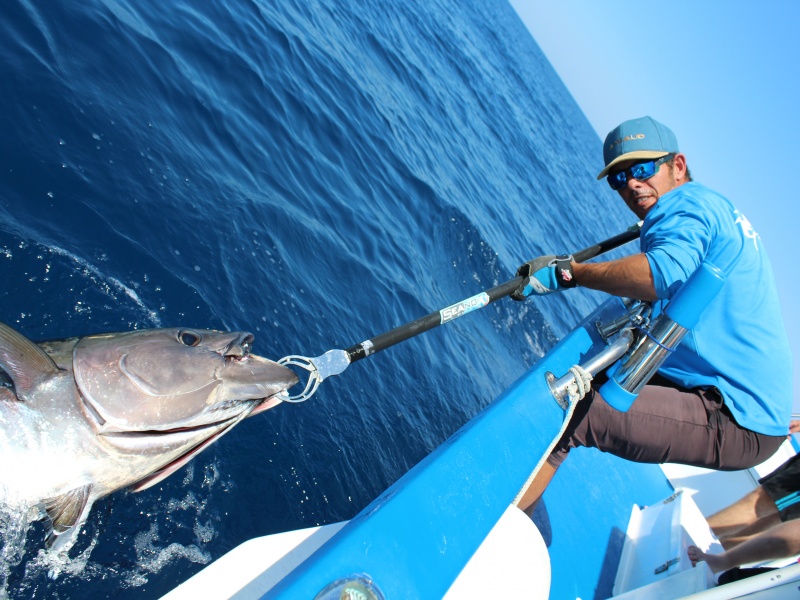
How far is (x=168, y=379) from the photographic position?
2.35m

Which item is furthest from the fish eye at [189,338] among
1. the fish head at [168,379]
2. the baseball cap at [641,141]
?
the baseball cap at [641,141]

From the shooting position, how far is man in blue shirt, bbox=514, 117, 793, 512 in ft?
10.3

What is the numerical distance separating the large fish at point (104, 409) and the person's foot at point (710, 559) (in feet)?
9.77

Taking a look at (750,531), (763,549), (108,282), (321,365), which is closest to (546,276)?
(321,365)

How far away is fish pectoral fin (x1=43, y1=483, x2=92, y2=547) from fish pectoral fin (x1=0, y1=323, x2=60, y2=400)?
391 mm

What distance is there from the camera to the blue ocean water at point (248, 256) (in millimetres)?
3451

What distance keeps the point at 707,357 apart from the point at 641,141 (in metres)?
1.39

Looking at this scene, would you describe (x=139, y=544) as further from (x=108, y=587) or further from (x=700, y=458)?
(x=700, y=458)

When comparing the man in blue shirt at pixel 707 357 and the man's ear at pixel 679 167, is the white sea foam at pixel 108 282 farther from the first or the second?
the man's ear at pixel 679 167

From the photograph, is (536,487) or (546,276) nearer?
(536,487)

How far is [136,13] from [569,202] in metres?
18.1

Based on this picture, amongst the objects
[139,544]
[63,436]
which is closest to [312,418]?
[139,544]

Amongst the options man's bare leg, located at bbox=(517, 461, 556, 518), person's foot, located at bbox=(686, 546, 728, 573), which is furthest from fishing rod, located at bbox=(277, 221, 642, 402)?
person's foot, located at bbox=(686, 546, 728, 573)

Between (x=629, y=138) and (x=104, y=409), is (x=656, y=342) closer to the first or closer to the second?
(x=629, y=138)
